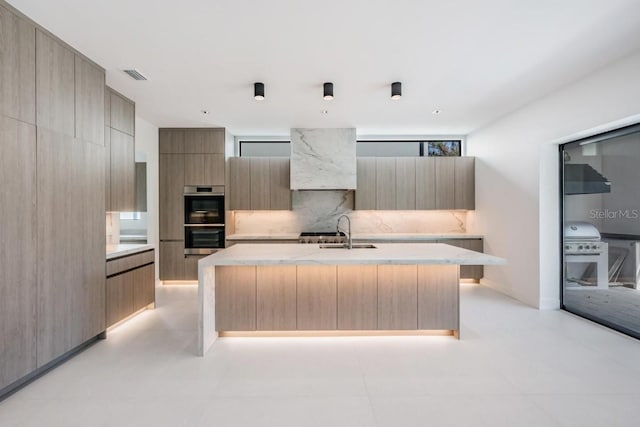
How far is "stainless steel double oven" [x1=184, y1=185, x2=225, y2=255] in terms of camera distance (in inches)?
215

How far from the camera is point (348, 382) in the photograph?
241 cm

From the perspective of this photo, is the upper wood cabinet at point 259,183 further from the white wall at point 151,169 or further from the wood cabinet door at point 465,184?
the wood cabinet door at point 465,184

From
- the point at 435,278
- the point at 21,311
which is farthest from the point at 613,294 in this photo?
the point at 21,311

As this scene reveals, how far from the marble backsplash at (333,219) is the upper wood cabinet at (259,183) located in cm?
36

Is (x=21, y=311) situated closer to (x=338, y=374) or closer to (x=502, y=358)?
(x=338, y=374)

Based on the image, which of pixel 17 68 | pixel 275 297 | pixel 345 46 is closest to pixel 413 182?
pixel 345 46

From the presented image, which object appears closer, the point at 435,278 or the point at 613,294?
the point at 435,278

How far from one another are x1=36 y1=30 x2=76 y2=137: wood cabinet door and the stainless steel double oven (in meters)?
2.69

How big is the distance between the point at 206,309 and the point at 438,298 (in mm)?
2275

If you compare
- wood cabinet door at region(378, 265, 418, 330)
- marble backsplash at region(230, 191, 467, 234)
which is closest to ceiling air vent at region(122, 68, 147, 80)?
marble backsplash at region(230, 191, 467, 234)

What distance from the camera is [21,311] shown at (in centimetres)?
230

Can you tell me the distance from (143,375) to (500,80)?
4.54 m

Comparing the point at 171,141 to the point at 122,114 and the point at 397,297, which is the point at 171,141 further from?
the point at 397,297

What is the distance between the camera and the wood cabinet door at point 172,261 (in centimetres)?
544
